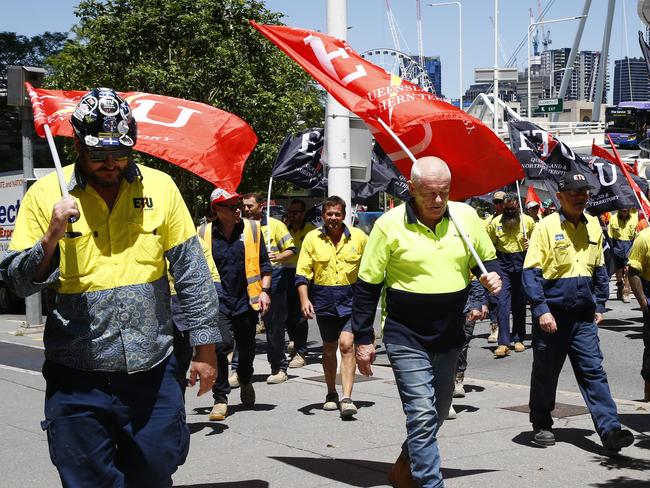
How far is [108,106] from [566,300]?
436 centimetres

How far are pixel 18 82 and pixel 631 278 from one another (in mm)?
10216

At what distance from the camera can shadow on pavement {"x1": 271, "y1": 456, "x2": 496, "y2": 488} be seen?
21.5 ft

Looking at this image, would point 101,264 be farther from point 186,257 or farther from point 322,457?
point 322,457

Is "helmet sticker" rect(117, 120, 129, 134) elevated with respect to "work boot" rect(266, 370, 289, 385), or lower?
elevated

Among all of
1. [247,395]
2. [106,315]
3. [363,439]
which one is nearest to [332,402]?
[247,395]

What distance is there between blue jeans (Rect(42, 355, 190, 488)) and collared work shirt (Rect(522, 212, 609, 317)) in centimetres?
386

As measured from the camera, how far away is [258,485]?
648cm

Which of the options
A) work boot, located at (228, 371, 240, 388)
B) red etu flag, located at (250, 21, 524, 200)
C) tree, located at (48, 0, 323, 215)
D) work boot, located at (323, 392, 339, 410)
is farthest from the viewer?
tree, located at (48, 0, 323, 215)

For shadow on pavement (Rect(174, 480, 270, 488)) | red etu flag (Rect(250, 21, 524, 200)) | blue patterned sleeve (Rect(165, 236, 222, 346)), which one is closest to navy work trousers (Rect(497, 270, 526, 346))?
red etu flag (Rect(250, 21, 524, 200))

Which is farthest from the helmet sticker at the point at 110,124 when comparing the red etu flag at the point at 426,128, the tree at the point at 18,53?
the tree at the point at 18,53

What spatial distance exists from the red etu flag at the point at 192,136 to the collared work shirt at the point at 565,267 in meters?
2.42

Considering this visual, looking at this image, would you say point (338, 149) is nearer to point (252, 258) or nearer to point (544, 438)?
point (252, 258)

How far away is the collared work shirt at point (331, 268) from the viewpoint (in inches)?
364

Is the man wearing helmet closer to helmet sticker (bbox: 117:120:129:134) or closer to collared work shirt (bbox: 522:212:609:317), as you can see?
helmet sticker (bbox: 117:120:129:134)
